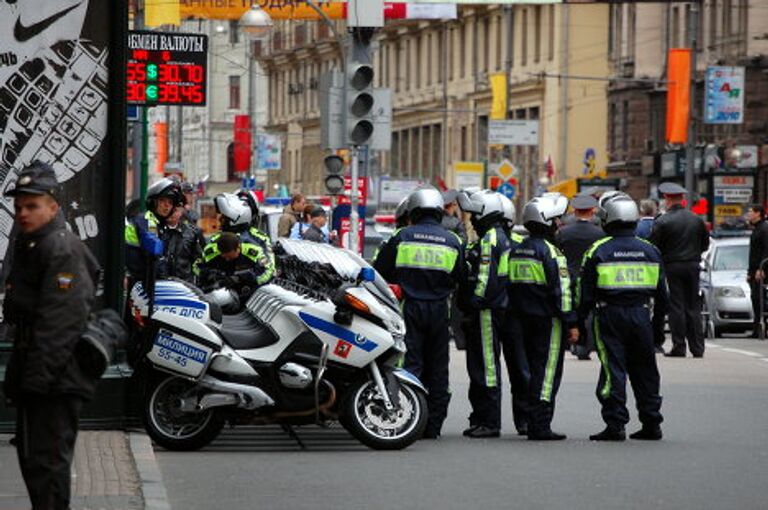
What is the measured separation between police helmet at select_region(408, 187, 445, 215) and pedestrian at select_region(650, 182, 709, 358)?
9994mm

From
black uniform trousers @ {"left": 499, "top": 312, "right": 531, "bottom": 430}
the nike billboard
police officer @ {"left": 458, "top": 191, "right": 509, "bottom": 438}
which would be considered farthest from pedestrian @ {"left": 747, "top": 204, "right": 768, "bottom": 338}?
the nike billboard

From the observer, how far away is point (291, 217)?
30.1 m

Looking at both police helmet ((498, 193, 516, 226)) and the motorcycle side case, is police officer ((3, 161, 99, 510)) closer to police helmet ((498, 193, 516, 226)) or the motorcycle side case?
the motorcycle side case

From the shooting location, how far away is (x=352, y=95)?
26.2 m

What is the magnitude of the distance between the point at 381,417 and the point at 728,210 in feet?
120

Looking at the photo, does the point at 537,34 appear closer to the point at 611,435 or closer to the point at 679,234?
the point at 679,234

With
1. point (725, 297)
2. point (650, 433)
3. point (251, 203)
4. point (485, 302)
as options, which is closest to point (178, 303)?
point (485, 302)

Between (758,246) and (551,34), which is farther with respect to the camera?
(551,34)

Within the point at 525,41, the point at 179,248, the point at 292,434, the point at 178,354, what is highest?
the point at 525,41

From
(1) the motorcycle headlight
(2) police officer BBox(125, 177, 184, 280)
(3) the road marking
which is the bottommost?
(3) the road marking

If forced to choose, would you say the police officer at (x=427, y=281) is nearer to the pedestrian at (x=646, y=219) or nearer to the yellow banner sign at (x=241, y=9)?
the pedestrian at (x=646, y=219)

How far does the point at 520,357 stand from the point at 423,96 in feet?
240

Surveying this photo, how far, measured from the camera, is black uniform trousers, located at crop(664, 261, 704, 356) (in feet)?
84.4

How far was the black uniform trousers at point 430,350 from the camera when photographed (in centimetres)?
1570
